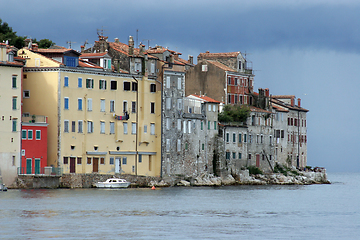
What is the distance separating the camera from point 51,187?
8662 cm

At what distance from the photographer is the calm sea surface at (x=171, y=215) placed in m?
55.3

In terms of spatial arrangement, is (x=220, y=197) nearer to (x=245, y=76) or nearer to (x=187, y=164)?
(x=187, y=164)

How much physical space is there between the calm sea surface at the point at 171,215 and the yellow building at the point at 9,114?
8.68 feet

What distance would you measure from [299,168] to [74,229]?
250 ft

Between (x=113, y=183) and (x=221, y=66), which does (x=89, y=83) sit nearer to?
(x=113, y=183)

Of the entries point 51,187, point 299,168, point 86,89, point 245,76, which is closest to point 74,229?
point 51,187

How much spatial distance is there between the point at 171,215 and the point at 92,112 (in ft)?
93.4

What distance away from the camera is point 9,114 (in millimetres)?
84062

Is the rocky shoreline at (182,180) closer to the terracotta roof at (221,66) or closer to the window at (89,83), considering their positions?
the window at (89,83)

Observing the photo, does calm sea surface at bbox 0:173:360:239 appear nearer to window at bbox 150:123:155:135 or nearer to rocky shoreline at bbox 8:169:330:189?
rocky shoreline at bbox 8:169:330:189

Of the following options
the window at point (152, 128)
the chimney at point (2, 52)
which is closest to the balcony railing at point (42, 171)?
the chimney at point (2, 52)

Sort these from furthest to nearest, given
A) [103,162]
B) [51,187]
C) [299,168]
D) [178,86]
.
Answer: [299,168], [178,86], [103,162], [51,187]

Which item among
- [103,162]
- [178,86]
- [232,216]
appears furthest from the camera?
[178,86]

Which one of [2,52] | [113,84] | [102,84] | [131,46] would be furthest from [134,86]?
[2,52]
